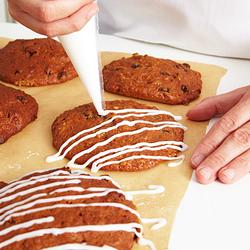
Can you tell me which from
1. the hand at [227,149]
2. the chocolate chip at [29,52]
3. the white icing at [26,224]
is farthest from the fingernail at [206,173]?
the chocolate chip at [29,52]

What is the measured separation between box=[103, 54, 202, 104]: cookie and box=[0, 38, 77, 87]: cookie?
0.16 m

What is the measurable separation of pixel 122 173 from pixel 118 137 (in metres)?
0.12

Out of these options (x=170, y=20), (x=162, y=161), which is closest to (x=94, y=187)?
(x=162, y=161)

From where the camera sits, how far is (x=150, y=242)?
127 cm

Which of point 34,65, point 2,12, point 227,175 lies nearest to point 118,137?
point 227,175

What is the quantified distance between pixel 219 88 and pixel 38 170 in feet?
2.48

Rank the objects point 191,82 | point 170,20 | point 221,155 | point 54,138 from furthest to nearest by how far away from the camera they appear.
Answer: point 170,20, point 191,82, point 54,138, point 221,155

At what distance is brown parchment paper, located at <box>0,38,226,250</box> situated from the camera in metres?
1.40

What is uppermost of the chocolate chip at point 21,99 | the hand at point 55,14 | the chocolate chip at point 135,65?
the hand at point 55,14

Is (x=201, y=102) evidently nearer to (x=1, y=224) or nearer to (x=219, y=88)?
(x=219, y=88)

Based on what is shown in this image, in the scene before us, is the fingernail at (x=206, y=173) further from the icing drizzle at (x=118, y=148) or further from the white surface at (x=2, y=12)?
the white surface at (x=2, y=12)

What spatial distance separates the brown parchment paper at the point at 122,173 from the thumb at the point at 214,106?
3 centimetres

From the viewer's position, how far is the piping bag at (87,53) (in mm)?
1434

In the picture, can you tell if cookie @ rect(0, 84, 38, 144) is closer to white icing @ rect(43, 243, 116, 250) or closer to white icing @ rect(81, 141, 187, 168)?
white icing @ rect(81, 141, 187, 168)
